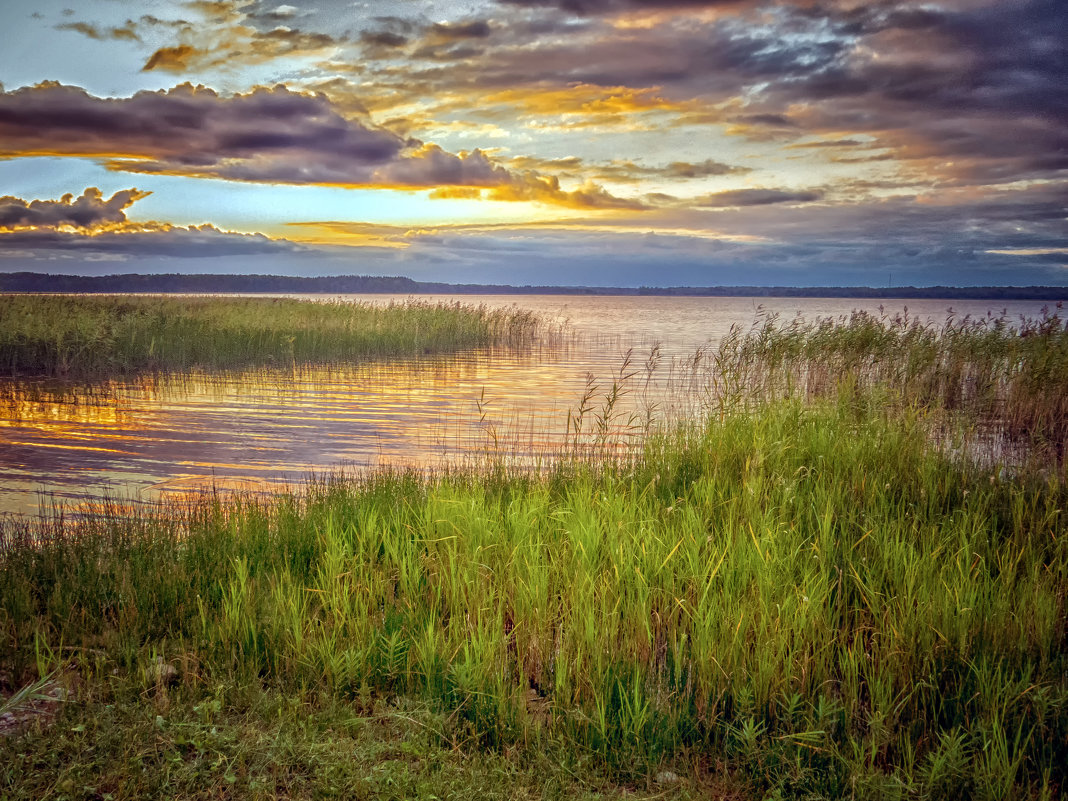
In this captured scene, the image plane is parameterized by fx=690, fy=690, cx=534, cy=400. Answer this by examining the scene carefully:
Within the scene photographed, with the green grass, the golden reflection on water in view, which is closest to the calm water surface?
the golden reflection on water

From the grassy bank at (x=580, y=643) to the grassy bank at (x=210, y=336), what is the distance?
19.9 m

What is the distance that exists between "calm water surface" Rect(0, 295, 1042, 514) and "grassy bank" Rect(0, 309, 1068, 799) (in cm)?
297

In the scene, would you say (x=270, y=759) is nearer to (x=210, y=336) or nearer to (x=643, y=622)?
(x=643, y=622)

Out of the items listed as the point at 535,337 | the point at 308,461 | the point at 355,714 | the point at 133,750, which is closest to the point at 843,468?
the point at 355,714

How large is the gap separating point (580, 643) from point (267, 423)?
42.5ft

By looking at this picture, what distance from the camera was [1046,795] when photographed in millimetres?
3066

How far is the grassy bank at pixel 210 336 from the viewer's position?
76.1 feet

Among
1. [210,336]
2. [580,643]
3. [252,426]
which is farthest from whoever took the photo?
[210,336]

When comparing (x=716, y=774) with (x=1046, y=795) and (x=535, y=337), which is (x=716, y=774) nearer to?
(x=1046, y=795)

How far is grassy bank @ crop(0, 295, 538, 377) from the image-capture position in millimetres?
23203

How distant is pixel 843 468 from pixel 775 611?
3494 mm

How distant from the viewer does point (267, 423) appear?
1552 centimetres

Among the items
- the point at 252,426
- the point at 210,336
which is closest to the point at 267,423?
the point at 252,426

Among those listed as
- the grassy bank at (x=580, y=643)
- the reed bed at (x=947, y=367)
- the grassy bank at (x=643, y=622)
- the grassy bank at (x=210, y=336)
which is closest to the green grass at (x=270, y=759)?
the grassy bank at (x=580, y=643)
